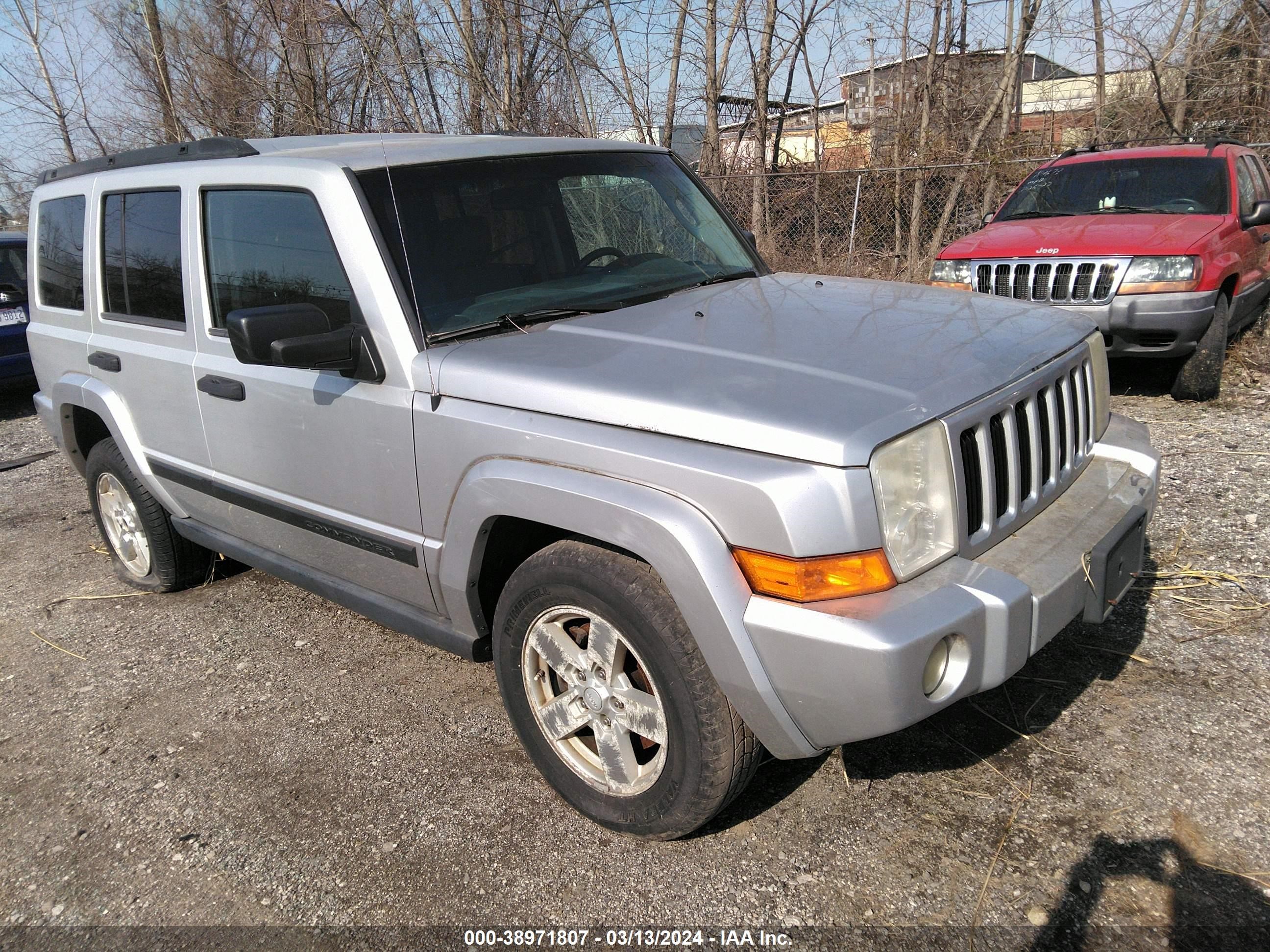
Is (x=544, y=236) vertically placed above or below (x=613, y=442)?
above

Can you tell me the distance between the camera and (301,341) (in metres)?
2.66

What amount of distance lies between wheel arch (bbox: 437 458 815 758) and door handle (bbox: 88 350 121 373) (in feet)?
7.46

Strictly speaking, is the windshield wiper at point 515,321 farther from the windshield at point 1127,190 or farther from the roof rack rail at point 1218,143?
the roof rack rail at point 1218,143

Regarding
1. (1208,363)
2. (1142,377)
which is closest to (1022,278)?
(1208,363)

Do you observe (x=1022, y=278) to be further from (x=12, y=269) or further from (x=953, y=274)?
(x=12, y=269)

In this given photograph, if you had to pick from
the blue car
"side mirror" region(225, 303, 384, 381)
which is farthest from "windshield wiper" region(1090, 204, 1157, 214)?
the blue car

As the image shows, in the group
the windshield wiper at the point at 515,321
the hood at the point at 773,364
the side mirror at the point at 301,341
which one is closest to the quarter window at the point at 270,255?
the side mirror at the point at 301,341

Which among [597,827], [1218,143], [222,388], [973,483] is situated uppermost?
[1218,143]

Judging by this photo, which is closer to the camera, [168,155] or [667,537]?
[667,537]

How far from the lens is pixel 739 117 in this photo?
12555mm

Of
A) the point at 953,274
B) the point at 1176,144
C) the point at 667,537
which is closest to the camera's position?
the point at 667,537

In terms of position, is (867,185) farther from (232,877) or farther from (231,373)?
(232,877)

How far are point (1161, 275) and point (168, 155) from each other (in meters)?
5.81

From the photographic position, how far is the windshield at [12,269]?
28.7ft
